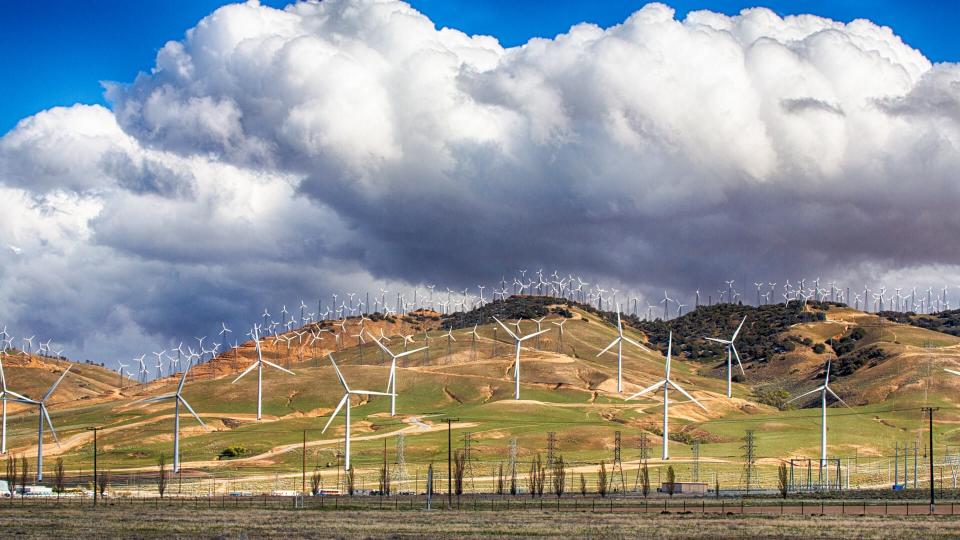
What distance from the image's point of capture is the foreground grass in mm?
98062

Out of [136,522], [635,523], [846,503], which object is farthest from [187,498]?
[846,503]

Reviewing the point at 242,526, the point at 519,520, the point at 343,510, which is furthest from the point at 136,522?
the point at 519,520

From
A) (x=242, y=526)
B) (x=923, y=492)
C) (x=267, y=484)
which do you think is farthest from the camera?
(x=267, y=484)

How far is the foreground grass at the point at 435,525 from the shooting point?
322 feet

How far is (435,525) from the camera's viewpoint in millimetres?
107625

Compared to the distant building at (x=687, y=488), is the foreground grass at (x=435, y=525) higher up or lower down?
higher up

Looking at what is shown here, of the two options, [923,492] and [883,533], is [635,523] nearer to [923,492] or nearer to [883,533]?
[883,533]

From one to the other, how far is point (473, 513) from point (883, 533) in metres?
42.1

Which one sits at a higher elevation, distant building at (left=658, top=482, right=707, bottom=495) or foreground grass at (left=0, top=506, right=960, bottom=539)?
foreground grass at (left=0, top=506, right=960, bottom=539)

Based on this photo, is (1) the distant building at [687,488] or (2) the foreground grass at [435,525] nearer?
(2) the foreground grass at [435,525]

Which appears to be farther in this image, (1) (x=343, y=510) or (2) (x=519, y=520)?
(1) (x=343, y=510)

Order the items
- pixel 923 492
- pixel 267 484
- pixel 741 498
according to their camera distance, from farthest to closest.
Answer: pixel 267 484, pixel 923 492, pixel 741 498

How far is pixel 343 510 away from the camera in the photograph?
432 ft

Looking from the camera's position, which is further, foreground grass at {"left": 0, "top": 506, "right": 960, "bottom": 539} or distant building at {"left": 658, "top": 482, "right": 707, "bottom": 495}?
distant building at {"left": 658, "top": 482, "right": 707, "bottom": 495}
